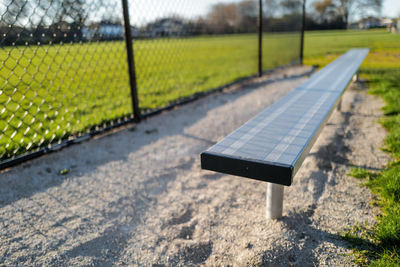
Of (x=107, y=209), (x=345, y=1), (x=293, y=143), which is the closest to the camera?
(x=293, y=143)

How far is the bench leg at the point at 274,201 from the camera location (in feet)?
6.00

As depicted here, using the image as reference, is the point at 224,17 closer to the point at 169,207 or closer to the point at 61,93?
the point at 61,93

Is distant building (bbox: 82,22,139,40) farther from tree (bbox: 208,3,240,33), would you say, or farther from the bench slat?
tree (bbox: 208,3,240,33)

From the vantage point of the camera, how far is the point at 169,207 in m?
2.18

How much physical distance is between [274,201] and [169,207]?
0.77 m

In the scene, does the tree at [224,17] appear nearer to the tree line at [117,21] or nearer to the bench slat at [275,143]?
the tree line at [117,21]

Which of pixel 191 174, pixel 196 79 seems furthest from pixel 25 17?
pixel 196 79

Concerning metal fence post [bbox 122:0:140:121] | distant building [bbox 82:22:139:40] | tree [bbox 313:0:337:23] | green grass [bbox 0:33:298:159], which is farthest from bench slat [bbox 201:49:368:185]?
tree [bbox 313:0:337:23]

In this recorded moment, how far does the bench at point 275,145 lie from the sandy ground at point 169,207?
0.28 metres

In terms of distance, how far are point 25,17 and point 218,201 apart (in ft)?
7.57

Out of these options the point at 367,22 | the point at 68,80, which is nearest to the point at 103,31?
the point at 68,80

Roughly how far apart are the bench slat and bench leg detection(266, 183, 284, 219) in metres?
0.34

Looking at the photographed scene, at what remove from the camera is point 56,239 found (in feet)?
6.04

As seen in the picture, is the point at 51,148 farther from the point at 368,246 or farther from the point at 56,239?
the point at 368,246
